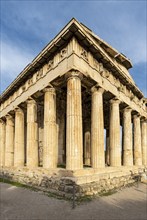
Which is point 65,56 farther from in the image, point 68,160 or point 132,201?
point 132,201

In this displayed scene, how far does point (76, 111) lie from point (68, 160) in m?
3.00

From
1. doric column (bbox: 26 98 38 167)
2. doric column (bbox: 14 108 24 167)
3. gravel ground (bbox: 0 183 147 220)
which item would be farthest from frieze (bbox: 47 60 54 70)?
gravel ground (bbox: 0 183 147 220)

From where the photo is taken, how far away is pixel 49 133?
14.2m

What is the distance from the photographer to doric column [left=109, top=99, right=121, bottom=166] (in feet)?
54.5

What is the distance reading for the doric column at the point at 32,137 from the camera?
53.8 feet

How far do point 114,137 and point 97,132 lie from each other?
3503 millimetres

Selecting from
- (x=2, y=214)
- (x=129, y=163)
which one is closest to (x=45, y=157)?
(x=2, y=214)

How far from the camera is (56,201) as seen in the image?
9.53 meters

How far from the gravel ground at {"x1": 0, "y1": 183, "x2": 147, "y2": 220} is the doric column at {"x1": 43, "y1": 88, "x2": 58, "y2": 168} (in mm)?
3084

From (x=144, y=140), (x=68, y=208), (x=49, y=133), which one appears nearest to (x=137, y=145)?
(x=144, y=140)

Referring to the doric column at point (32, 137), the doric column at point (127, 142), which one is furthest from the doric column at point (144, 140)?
the doric column at point (32, 137)

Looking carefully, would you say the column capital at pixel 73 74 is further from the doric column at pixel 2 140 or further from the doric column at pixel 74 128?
the doric column at pixel 2 140

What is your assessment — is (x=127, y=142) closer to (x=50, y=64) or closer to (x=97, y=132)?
(x=97, y=132)

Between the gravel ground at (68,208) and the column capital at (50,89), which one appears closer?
the gravel ground at (68,208)
